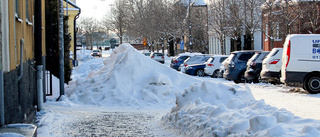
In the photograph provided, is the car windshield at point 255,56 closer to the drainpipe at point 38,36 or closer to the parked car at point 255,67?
the parked car at point 255,67

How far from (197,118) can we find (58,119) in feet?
13.3

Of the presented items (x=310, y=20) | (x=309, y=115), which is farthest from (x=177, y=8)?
(x=309, y=115)

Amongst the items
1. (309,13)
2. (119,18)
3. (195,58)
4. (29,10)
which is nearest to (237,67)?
(195,58)

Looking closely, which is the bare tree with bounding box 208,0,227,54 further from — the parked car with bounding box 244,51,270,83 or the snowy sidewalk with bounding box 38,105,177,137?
the snowy sidewalk with bounding box 38,105,177,137

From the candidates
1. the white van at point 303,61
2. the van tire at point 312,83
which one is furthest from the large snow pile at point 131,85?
the van tire at point 312,83

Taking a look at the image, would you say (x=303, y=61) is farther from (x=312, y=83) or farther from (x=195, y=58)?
(x=195, y=58)

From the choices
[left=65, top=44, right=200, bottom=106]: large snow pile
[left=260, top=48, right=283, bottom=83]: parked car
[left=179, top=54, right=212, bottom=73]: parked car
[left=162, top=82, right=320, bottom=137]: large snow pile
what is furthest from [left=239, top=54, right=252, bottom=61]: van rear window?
[left=162, top=82, right=320, bottom=137]: large snow pile

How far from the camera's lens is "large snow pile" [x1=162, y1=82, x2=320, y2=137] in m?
5.51

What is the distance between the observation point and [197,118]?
7.77 meters

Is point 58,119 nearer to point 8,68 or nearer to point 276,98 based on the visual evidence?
point 8,68

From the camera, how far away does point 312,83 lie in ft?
53.6

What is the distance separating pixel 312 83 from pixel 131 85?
604 centimetres

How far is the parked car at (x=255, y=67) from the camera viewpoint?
2073 centimetres

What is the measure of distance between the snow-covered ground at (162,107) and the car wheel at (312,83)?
441mm
